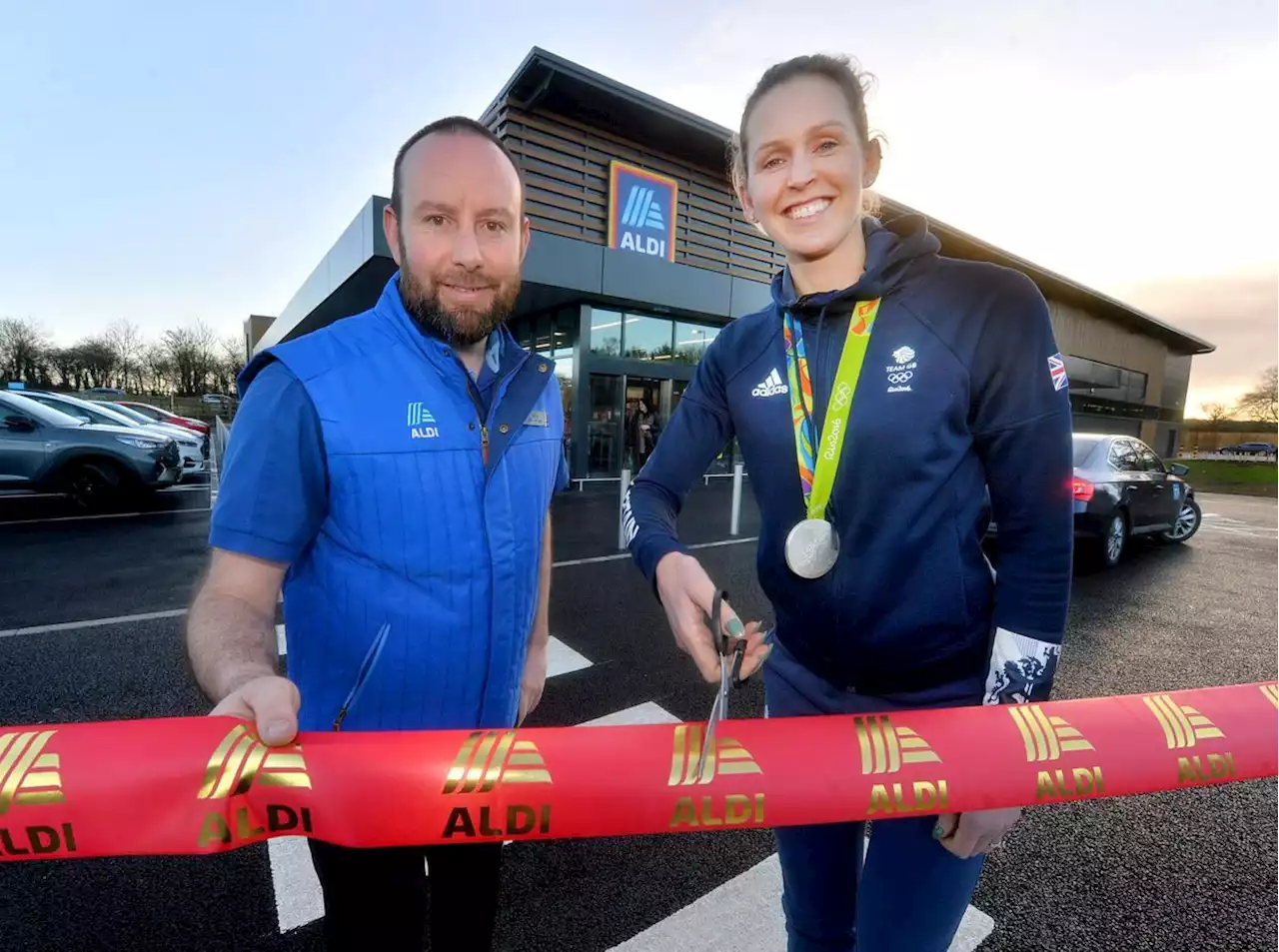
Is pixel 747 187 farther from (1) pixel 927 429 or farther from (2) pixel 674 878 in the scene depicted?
(2) pixel 674 878

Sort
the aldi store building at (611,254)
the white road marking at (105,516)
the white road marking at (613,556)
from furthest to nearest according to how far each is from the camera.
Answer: the aldi store building at (611,254) → the white road marking at (105,516) → the white road marking at (613,556)

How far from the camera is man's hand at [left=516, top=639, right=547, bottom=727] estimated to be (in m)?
1.76

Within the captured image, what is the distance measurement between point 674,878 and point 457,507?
6.01 ft

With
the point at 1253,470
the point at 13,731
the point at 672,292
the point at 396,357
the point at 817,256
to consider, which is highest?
the point at 672,292

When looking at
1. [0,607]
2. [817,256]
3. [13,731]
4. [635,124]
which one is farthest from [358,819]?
[635,124]

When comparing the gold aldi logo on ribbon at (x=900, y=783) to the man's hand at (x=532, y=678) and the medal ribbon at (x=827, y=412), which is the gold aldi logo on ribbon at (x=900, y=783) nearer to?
the medal ribbon at (x=827, y=412)

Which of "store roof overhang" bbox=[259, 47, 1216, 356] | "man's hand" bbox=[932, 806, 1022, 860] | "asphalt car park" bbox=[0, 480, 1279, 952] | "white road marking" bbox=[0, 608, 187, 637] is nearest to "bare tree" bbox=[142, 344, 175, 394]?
"store roof overhang" bbox=[259, 47, 1216, 356]

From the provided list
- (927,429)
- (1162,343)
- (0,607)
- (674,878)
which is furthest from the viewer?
(1162,343)

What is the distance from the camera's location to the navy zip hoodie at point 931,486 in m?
1.15

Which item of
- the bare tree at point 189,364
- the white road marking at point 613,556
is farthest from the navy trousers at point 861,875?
the bare tree at point 189,364

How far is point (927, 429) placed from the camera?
1.19 m

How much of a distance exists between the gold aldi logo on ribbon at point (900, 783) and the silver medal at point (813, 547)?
34cm

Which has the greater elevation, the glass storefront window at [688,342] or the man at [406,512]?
the glass storefront window at [688,342]

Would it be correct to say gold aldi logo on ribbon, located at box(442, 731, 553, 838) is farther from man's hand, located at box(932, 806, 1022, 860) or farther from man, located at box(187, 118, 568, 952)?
man's hand, located at box(932, 806, 1022, 860)
